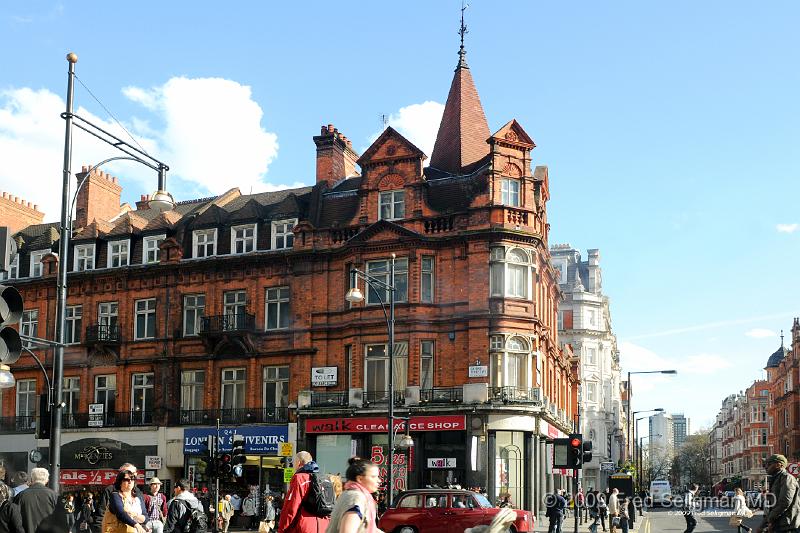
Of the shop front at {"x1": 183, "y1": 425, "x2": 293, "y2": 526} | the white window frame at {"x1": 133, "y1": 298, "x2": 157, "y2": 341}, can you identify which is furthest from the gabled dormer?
the white window frame at {"x1": 133, "y1": 298, "x2": 157, "y2": 341}

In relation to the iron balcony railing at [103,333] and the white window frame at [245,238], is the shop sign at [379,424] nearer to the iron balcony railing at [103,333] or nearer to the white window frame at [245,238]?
the white window frame at [245,238]

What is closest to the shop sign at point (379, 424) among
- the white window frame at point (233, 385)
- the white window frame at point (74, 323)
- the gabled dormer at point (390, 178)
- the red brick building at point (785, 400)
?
the white window frame at point (233, 385)

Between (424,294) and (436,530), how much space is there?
15697 mm

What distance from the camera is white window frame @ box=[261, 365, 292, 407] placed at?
137 feet

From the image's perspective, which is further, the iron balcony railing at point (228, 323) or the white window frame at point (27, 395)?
the white window frame at point (27, 395)

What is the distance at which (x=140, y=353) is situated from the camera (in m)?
44.7

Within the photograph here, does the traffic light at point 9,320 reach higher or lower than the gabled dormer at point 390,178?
lower

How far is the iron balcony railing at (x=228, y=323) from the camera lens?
42.4 metres

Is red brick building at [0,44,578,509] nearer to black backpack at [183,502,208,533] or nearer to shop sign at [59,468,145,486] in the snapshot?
shop sign at [59,468,145,486]

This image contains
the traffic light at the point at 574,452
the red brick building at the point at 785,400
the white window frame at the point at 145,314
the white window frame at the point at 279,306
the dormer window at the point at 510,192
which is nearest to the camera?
the traffic light at the point at 574,452

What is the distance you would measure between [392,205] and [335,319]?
17.3 feet

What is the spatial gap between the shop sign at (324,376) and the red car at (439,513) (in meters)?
15.1

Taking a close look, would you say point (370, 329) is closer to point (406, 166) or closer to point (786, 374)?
point (406, 166)

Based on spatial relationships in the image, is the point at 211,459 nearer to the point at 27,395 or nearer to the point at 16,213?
the point at 27,395
